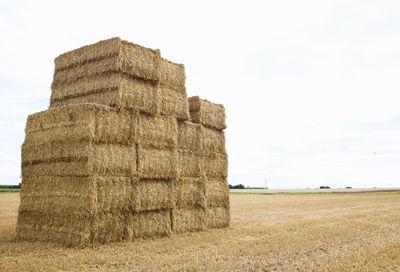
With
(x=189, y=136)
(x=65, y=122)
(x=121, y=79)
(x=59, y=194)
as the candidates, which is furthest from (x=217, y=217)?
(x=65, y=122)

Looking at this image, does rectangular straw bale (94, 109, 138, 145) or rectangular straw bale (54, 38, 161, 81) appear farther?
rectangular straw bale (54, 38, 161, 81)

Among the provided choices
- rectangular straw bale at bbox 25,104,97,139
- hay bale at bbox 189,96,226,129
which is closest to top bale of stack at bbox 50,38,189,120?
rectangular straw bale at bbox 25,104,97,139

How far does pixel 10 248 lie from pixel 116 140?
327 cm

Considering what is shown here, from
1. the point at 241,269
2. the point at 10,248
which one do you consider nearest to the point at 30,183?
the point at 10,248

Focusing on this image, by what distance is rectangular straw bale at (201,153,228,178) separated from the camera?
12.1 meters

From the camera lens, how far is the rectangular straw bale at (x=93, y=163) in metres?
8.66

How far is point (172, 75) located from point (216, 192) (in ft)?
13.2

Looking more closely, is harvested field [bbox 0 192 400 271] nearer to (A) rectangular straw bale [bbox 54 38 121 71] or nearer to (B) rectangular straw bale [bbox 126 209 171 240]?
(B) rectangular straw bale [bbox 126 209 171 240]

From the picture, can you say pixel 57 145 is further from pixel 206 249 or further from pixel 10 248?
pixel 206 249

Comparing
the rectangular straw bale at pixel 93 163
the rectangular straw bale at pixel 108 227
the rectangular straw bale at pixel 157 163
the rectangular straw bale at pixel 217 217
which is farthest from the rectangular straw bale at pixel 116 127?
the rectangular straw bale at pixel 217 217

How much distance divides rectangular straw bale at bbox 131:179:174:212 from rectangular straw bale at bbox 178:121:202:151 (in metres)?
1.39

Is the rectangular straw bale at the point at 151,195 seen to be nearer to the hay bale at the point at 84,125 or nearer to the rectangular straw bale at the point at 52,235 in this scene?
the hay bale at the point at 84,125

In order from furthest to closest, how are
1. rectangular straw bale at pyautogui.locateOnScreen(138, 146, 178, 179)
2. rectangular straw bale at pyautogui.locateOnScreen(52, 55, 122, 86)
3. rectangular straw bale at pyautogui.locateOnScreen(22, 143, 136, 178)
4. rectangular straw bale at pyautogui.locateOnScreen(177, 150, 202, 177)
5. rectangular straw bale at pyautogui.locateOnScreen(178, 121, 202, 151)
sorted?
1. rectangular straw bale at pyautogui.locateOnScreen(178, 121, 202, 151)
2. rectangular straw bale at pyautogui.locateOnScreen(177, 150, 202, 177)
3. rectangular straw bale at pyautogui.locateOnScreen(138, 146, 178, 179)
4. rectangular straw bale at pyautogui.locateOnScreen(52, 55, 122, 86)
5. rectangular straw bale at pyautogui.locateOnScreen(22, 143, 136, 178)

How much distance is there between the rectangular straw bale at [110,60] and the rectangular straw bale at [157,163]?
2011 millimetres
